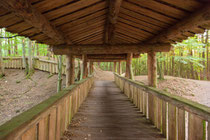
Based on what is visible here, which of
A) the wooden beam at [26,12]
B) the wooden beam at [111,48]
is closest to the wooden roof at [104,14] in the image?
the wooden beam at [26,12]

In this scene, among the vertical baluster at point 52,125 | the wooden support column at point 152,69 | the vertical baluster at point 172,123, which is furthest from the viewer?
the wooden support column at point 152,69

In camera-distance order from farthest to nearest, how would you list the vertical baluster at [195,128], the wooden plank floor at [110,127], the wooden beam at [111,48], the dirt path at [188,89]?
the dirt path at [188,89]
the wooden beam at [111,48]
the wooden plank floor at [110,127]
the vertical baluster at [195,128]

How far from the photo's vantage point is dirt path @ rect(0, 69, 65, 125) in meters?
8.48

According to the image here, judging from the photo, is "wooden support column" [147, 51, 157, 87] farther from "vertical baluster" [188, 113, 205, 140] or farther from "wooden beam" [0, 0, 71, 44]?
"wooden beam" [0, 0, 71, 44]

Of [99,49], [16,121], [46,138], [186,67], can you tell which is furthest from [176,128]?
[186,67]

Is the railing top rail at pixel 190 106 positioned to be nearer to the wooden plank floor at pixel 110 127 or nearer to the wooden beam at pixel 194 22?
the wooden plank floor at pixel 110 127

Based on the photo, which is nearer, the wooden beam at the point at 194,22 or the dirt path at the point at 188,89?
the wooden beam at the point at 194,22

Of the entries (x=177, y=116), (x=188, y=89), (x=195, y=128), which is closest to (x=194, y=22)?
(x=177, y=116)

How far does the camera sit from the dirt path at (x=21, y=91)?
848 centimetres

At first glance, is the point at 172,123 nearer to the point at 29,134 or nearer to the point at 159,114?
the point at 159,114

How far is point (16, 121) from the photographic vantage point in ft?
4.19

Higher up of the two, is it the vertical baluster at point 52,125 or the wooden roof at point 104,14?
the wooden roof at point 104,14

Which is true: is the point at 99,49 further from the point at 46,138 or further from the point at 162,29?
the point at 46,138

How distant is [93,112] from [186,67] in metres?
23.3
